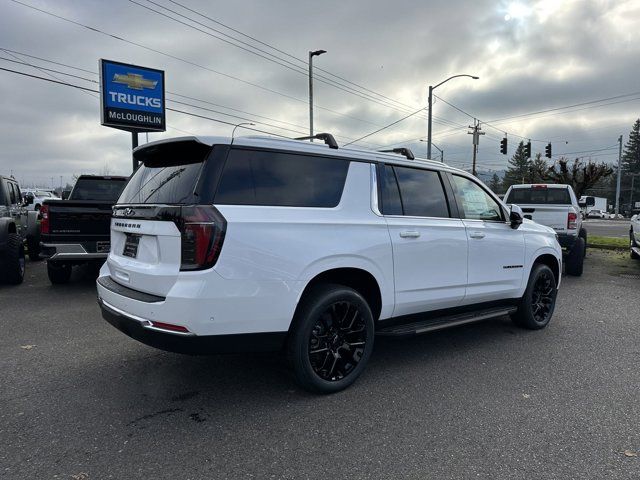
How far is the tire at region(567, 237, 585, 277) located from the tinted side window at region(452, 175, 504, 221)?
5431 millimetres

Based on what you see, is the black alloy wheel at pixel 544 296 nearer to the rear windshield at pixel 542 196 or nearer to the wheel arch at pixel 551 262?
the wheel arch at pixel 551 262

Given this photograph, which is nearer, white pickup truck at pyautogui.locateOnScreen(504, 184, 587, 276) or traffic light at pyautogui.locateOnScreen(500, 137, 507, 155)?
white pickup truck at pyautogui.locateOnScreen(504, 184, 587, 276)

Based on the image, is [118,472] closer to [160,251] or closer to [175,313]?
[175,313]

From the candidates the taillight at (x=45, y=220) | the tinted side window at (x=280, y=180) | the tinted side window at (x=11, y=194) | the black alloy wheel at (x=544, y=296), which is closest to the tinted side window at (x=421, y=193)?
the tinted side window at (x=280, y=180)

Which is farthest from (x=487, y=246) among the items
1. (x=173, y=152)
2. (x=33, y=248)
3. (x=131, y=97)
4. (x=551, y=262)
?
(x=131, y=97)

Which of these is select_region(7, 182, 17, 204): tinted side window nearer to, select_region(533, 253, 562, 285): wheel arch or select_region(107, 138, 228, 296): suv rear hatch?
select_region(107, 138, 228, 296): suv rear hatch

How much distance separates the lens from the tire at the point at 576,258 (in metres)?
9.41

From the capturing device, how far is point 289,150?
3490 mm

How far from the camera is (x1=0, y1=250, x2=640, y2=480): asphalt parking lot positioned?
2.65m

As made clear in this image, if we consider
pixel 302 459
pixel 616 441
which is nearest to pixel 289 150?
pixel 302 459

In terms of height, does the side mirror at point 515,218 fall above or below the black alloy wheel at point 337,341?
above

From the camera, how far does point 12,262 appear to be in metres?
7.73

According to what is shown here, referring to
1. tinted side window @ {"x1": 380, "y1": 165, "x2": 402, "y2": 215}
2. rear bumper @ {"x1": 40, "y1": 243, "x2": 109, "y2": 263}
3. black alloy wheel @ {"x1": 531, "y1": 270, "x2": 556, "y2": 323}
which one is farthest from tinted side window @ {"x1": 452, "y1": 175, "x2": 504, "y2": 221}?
rear bumper @ {"x1": 40, "y1": 243, "x2": 109, "y2": 263}

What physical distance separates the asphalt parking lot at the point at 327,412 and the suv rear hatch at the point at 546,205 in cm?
479
